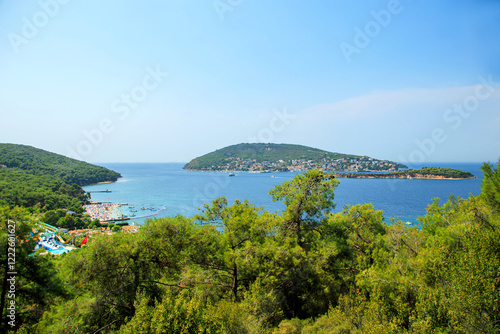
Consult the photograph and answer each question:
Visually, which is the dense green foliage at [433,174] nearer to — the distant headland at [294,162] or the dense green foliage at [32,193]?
the distant headland at [294,162]

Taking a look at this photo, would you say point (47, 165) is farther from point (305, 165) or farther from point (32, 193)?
point (305, 165)

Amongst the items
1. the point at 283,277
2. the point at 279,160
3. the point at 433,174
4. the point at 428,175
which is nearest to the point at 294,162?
the point at 279,160

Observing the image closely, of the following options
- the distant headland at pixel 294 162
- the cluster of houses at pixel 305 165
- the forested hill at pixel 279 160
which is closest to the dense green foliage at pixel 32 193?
the distant headland at pixel 294 162

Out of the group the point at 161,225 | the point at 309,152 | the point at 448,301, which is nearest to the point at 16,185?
the point at 161,225

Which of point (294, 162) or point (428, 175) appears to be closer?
point (428, 175)

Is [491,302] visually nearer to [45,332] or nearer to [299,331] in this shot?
[299,331]

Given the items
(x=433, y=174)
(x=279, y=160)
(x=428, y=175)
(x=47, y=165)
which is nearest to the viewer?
(x=433, y=174)
